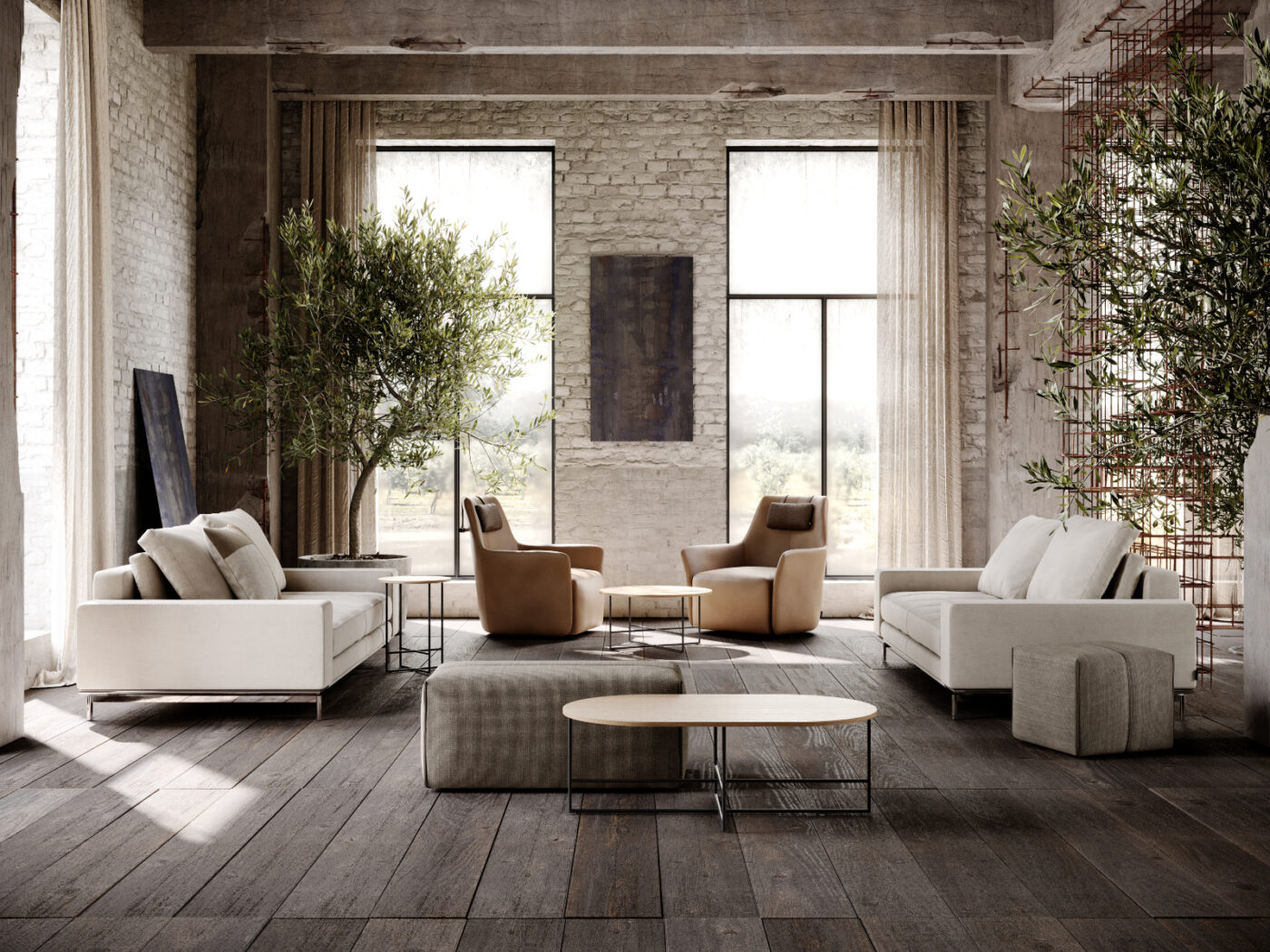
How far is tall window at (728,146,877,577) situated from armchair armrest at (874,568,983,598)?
6.98 ft

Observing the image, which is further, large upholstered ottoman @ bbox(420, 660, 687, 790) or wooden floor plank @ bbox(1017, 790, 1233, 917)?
large upholstered ottoman @ bbox(420, 660, 687, 790)

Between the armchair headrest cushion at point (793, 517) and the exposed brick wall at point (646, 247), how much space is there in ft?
2.02

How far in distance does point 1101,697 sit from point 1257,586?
90 cm

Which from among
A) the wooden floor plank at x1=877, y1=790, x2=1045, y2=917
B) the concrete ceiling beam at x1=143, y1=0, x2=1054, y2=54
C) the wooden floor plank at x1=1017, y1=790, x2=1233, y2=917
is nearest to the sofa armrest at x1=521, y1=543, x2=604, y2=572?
the concrete ceiling beam at x1=143, y1=0, x2=1054, y2=54

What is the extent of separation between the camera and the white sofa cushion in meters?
5.41

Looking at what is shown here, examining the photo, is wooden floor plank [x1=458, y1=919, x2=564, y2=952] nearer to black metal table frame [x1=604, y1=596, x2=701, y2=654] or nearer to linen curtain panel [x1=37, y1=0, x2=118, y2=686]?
linen curtain panel [x1=37, y1=0, x2=118, y2=686]

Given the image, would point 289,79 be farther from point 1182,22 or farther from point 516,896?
point 516,896

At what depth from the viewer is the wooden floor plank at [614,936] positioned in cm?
271

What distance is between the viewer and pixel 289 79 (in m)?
8.73

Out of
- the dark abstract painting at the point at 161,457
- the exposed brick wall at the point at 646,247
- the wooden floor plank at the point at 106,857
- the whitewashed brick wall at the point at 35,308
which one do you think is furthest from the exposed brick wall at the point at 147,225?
the wooden floor plank at the point at 106,857

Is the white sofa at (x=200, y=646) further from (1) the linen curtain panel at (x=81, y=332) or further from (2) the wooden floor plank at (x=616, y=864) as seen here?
(2) the wooden floor plank at (x=616, y=864)

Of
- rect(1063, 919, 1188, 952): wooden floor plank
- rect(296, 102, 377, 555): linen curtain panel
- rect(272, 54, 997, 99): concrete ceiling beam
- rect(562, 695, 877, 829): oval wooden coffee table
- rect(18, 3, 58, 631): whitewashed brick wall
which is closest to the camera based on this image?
rect(1063, 919, 1188, 952): wooden floor plank

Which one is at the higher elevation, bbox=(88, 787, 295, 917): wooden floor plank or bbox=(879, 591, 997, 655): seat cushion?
bbox=(879, 591, 997, 655): seat cushion

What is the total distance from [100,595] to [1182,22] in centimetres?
633
